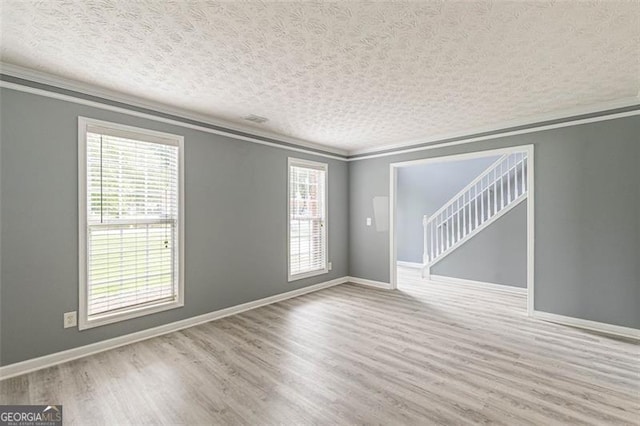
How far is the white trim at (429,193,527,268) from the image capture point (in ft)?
16.3

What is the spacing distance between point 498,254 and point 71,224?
6.07m

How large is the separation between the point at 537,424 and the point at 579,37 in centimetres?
256

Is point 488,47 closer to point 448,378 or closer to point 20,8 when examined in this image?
point 448,378

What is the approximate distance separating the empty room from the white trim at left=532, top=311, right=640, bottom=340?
0.07ft

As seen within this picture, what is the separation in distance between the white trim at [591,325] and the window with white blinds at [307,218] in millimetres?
3190

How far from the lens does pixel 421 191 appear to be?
7164mm

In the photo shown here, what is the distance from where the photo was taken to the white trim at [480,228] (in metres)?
4.98

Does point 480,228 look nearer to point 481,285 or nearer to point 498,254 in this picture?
→ point 498,254

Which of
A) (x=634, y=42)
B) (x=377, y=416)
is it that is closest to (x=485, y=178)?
(x=634, y=42)

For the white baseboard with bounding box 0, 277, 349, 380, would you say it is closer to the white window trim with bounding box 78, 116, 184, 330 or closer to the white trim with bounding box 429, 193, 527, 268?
the white window trim with bounding box 78, 116, 184, 330

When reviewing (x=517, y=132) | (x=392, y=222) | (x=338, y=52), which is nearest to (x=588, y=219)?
(x=517, y=132)

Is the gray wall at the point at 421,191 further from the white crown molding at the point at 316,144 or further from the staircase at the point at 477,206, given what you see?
the white crown molding at the point at 316,144

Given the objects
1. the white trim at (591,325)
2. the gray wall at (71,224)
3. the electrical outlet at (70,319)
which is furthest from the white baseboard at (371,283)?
the electrical outlet at (70,319)

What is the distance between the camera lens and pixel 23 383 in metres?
2.23
